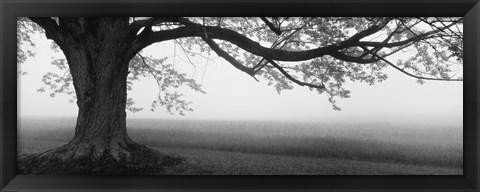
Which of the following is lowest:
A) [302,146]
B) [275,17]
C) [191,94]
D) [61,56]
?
[302,146]

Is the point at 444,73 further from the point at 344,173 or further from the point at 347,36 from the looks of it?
the point at 344,173

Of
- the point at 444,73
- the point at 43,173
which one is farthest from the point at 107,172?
the point at 444,73

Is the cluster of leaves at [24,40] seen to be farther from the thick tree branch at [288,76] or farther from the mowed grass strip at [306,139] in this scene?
the thick tree branch at [288,76]

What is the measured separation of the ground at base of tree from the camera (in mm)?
3396

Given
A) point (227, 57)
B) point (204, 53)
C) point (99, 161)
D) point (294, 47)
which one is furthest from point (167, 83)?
point (294, 47)

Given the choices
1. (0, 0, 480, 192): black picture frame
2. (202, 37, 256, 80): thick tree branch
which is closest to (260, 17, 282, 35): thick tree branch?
(0, 0, 480, 192): black picture frame

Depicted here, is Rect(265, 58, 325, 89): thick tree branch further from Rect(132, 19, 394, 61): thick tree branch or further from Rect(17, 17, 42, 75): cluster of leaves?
Rect(17, 17, 42, 75): cluster of leaves

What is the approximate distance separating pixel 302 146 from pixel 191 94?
1.07m

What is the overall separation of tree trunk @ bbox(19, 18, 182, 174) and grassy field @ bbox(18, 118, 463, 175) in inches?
4.3

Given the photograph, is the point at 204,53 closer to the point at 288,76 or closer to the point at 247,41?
the point at 247,41

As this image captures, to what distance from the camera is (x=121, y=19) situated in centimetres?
351

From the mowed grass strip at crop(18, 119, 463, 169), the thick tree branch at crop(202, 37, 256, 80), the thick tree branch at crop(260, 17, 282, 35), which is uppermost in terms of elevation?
the thick tree branch at crop(260, 17, 282, 35)
